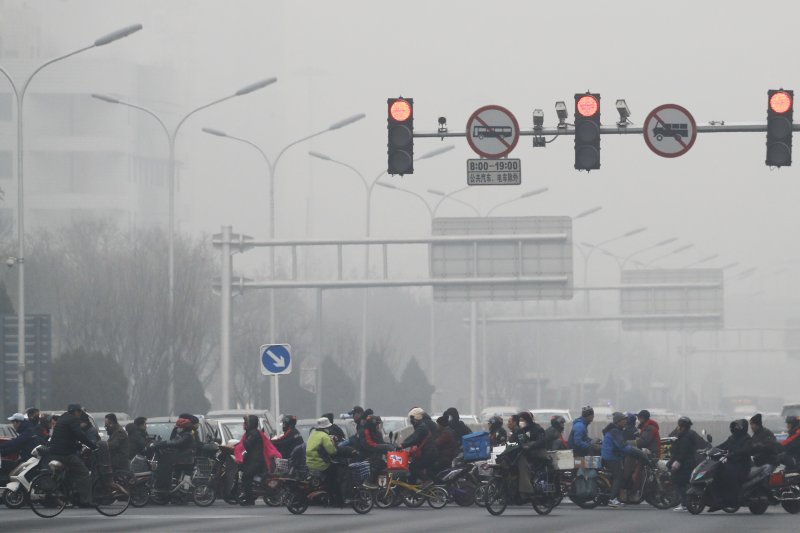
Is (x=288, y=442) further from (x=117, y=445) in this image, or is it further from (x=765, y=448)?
(x=765, y=448)

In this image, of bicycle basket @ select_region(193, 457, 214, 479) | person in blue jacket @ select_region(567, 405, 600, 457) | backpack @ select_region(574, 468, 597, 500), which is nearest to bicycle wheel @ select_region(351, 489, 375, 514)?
bicycle basket @ select_region(193, 457, 214, 479)

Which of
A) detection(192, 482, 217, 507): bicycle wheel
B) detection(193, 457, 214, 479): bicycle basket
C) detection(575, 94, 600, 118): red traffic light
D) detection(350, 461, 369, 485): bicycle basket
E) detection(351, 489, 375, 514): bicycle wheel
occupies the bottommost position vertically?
detection(192, 482, 217, 507): bicycle wheel

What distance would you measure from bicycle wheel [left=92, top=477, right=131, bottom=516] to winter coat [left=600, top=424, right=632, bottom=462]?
297 inches

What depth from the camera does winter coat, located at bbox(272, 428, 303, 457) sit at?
29656mm

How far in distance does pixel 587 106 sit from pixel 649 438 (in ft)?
26.0

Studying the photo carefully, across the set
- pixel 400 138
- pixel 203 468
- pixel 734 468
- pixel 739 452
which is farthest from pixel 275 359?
pixel 400 138

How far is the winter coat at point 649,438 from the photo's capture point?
2852 centimetres

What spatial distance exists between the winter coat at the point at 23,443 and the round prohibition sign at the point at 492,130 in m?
8.72

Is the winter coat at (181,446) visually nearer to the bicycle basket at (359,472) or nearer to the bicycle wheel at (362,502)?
the bicycle basket at (359,472)

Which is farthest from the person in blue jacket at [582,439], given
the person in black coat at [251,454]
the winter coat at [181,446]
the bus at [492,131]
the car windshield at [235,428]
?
the car windshield at [235,428]

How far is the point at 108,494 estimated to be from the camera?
2595 cm

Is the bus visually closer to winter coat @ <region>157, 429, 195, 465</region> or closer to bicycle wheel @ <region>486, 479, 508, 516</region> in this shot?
bicycle wheel @ <region>486, 479, 508, 516</region>

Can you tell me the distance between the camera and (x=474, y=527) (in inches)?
893

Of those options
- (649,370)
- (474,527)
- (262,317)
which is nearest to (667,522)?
(474,527)
